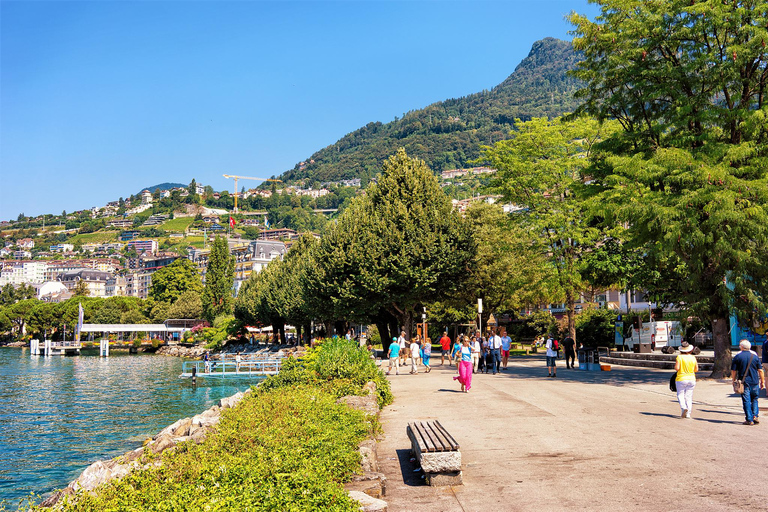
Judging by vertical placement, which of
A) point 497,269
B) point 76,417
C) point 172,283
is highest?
point 172,283

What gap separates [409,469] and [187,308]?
128m

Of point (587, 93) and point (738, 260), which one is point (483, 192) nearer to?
point (587, 93)

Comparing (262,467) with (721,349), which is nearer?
(262,467)

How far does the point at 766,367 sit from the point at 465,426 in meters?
8.15

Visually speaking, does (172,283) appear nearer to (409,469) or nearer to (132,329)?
(132,329)

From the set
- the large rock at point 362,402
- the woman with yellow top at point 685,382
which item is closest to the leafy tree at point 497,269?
the woman with yellow top at point 685,382

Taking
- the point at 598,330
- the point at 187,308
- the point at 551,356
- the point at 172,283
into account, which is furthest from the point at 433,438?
the point at 172,283

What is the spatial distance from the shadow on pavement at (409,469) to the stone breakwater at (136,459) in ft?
11.2

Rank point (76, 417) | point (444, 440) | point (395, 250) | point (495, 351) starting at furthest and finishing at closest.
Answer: point (395, 250)
point (76, 417)
point (495, 351)
point (444, 440)

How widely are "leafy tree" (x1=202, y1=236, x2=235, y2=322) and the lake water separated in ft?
171

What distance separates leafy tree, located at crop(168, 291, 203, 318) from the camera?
130 meters

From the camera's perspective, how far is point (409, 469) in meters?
9.49

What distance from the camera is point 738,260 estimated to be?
63.7 feet

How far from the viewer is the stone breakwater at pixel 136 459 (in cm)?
1040
